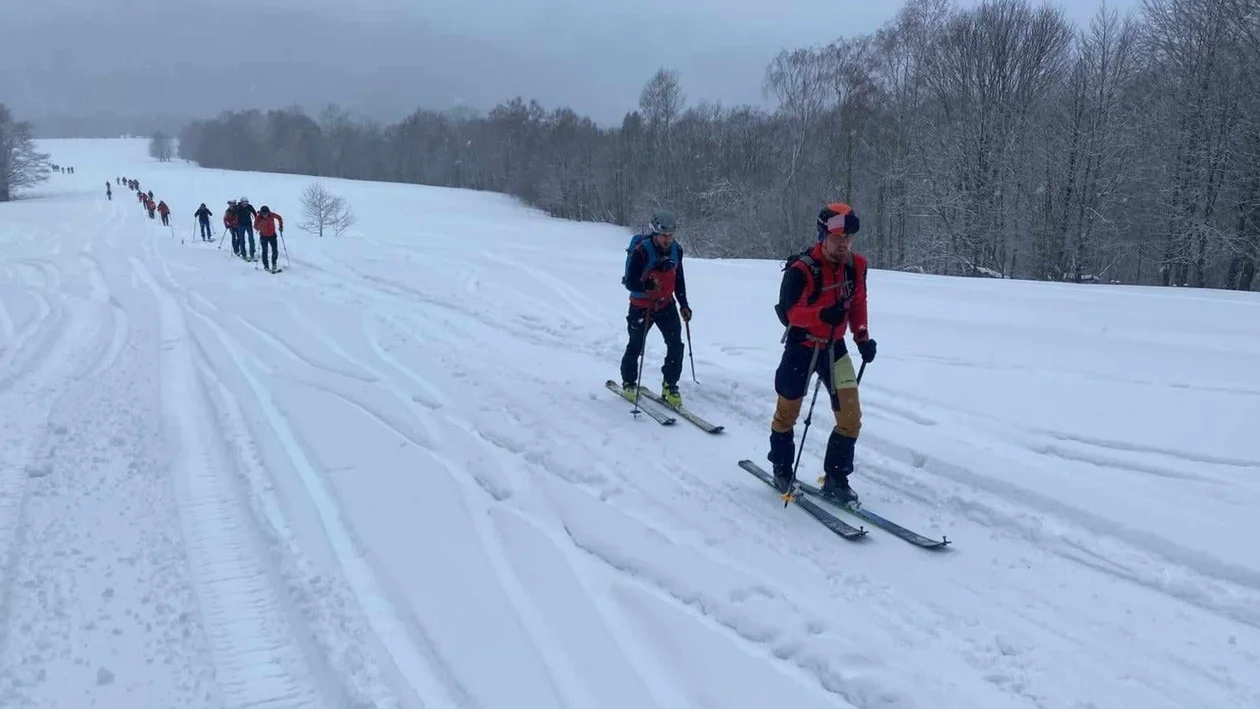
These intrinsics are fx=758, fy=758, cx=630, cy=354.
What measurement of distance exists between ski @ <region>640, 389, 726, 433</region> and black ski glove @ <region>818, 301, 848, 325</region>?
2103 mm

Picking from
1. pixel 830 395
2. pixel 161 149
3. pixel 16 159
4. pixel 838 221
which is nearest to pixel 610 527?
pixel 830 395

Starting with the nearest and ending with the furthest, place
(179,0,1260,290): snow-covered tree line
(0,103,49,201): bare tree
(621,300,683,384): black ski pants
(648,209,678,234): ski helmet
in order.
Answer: (648,209,678,234): ski helmet → (621,300,683,384): black ski pants → (179,0,1260,290): snow-covered tree line → (0,103,49,201): bare tree

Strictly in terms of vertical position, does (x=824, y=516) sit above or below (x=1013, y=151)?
below

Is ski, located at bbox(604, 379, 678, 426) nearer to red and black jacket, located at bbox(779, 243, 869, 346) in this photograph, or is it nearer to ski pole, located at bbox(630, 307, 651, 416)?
ski pole, located at bbox(630, 307, 651, 416)

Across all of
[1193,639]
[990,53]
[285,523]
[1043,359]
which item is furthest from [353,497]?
[990,53]

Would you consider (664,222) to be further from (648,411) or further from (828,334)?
(828,334)

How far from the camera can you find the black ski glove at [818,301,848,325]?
5254 millimetres

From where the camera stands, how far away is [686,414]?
7.47 metres

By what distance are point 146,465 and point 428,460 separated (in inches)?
91.8

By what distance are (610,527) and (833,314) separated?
2.13 m

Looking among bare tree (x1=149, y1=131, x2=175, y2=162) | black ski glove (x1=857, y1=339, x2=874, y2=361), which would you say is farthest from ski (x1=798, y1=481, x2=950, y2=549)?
bare tree (x1=149, y1=131, x2=175, y2=162)

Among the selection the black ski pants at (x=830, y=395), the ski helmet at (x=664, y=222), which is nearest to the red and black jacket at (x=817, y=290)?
the black ski pants at (x=830, y=395)

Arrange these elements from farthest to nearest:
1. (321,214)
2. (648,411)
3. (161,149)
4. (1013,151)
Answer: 1. (161,149)
2. (321,214)
3. (1013,151)
4. (648,411)

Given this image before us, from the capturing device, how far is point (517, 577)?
4.61 m
